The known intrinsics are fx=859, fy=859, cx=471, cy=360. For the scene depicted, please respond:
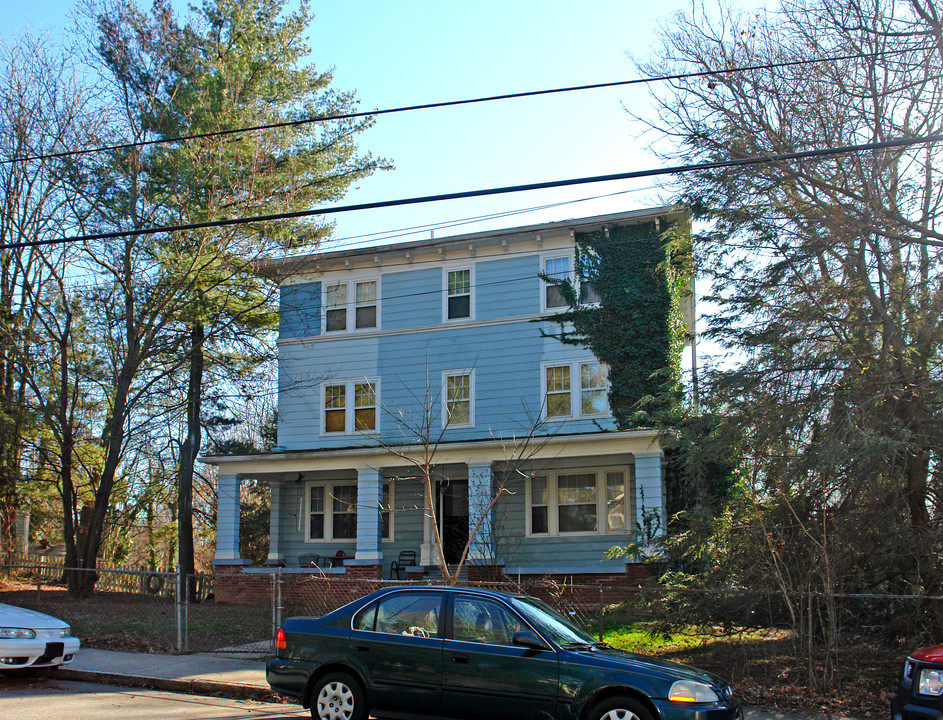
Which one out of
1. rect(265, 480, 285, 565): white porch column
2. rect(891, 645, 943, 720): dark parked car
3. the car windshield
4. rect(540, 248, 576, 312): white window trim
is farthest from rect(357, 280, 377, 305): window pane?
rect(891, 645, 943, 720): dark parked car

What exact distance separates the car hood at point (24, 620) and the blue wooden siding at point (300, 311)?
547 inches

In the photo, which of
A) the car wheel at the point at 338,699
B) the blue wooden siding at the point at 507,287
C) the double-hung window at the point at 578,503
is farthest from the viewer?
the blue wooden siding at the point at 507,287

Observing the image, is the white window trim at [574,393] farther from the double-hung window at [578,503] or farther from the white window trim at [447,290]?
the white window trim at [447,290]

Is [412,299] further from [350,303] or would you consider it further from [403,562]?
[403,562]

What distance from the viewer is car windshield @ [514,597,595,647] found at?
764cm

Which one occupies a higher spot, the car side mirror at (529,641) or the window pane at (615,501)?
the window pane at (615,501)

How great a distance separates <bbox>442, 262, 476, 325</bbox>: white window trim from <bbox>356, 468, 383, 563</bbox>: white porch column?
4.52 m

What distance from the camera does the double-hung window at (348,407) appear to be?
76.7 ft

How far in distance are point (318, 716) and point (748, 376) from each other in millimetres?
7328

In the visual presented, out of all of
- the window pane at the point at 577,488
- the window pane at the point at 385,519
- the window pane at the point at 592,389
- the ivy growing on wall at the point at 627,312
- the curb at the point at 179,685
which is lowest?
the curb at the point at 179,685

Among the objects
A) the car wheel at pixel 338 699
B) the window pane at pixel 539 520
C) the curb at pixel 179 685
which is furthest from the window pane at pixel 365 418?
the car wheel at pixel 338 699

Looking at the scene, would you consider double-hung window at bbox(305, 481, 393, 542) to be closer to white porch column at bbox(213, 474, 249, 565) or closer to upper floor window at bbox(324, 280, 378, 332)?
white porch column at bbox(213, 474, 249, 565)

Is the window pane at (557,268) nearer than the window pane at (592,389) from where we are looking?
No

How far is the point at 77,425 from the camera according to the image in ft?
72.0
